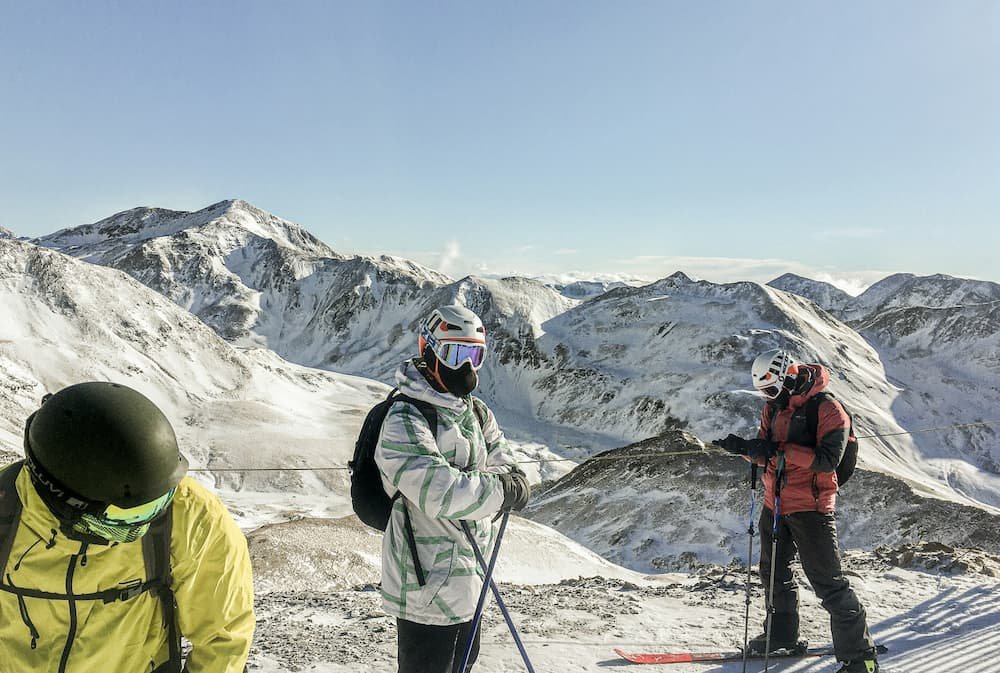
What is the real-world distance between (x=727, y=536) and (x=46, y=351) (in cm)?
5336

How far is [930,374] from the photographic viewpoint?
256 ft

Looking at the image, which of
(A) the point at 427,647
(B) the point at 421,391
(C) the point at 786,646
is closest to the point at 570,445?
(C) the point at 786,646

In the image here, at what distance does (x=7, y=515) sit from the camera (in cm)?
252

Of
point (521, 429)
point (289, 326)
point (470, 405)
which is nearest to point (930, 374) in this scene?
point (521, 429)

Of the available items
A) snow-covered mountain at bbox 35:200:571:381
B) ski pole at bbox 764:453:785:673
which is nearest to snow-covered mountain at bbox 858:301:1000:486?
snow-covered mountain at bbox 35:200:571:381

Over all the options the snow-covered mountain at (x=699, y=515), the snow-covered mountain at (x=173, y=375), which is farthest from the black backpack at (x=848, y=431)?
the snow-covered mountain at (x=173, y=375)

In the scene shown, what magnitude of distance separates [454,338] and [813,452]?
15.2ft

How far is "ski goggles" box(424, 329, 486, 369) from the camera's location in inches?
155

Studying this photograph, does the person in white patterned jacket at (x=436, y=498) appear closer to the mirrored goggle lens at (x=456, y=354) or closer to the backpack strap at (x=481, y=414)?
the mirrored goggle lens at (x=456, y=354)

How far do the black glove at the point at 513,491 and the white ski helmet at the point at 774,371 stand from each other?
4.06 m

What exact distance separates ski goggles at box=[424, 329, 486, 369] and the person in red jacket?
4.20 m

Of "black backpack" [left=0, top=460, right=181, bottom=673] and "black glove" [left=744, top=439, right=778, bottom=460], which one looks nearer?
"black backpack" [left=0, top=460, right=181, bottom=673]

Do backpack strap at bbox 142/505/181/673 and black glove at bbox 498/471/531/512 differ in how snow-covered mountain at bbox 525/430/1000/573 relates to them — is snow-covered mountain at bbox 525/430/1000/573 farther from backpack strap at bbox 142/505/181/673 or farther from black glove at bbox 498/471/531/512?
backpack strap at bbox 142/505/181/673

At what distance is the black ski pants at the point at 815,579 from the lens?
6.24 m
